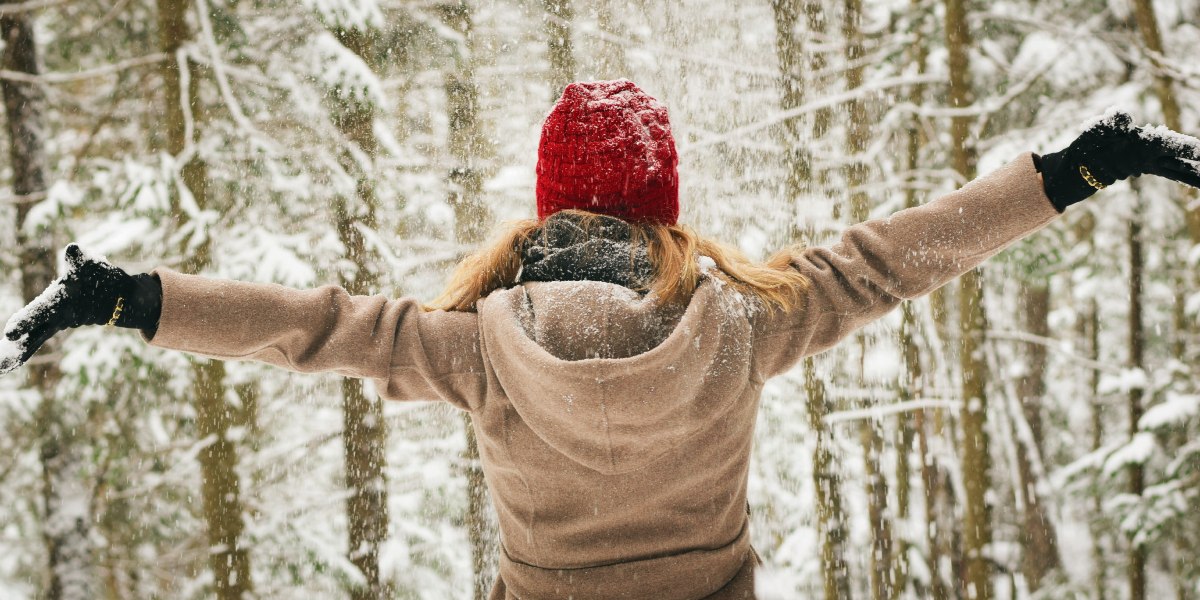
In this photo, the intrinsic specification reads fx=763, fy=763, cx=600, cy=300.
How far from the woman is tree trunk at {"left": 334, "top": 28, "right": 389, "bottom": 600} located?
15.0 feet

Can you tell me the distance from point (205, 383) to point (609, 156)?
523cm

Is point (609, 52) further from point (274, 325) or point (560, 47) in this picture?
point (274, 325)

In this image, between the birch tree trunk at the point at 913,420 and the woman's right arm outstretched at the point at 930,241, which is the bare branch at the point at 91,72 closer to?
the woman's right arm outstretched at the point at 930,241

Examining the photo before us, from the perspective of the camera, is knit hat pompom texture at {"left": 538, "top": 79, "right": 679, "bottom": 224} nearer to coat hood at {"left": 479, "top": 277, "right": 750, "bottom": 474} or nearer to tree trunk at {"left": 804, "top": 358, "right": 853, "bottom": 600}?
coat hood at {"left": 479, "top": 277, "right": 750, "bottom": 474}

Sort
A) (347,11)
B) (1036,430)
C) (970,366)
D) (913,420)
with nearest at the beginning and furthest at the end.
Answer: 1. (347,11)
2. (970,366)
3. (913,420)
4. (1036,430)

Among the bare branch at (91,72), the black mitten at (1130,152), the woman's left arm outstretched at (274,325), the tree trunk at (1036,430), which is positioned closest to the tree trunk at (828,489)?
the black mitten at (1130,152)

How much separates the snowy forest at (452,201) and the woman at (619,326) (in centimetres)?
397

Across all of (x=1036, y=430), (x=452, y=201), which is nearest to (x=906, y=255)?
(x=452, y=201)

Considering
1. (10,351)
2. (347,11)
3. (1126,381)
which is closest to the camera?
(10,351)

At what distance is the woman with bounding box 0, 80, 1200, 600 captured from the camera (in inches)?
59.4

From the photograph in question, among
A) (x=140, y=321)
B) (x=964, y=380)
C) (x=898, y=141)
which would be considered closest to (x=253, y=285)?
(x=140, y=321)

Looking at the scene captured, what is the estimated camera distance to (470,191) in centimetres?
705

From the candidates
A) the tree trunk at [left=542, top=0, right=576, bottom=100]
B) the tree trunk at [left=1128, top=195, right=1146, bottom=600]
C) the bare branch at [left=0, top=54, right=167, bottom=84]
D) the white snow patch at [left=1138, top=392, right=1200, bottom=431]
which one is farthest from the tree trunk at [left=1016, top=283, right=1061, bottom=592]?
the bare branch at [left=0, top=54, right=167, bottom=84]

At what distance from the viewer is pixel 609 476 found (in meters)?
1.68
